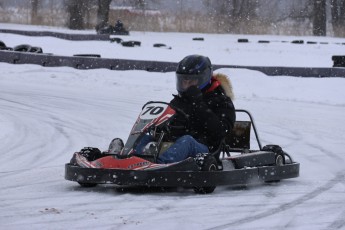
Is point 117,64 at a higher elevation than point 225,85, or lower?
lower

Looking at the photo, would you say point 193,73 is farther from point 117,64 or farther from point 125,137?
point 117,64

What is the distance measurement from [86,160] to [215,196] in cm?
104

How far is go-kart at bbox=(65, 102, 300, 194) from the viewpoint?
6102 mm

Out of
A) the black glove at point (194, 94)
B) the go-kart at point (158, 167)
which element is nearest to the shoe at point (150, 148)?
the go-kart at point (158, 167)

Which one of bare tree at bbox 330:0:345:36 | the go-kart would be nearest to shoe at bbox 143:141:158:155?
the go-kart

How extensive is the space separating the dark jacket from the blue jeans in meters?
0.22

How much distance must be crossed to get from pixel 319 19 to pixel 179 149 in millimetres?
35417

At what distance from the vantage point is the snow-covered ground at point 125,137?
5.27 meters

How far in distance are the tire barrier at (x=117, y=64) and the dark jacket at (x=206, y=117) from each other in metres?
10.8

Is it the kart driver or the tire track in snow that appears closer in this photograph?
the tire track in snow

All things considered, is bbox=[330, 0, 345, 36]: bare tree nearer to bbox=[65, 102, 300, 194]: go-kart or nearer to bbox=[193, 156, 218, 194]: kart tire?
bbox=[65, 102, 300, 194]: go-kart

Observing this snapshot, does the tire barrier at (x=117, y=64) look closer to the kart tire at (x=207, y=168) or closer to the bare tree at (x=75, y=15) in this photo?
the kart tire at (x=207, y=168)

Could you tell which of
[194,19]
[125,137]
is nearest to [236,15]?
[194,19]

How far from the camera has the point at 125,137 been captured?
10375mm
